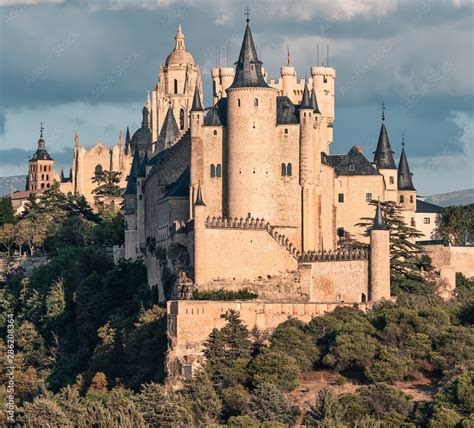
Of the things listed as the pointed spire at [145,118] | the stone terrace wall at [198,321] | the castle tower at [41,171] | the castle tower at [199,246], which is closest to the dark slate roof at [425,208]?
the castle tower at [199,246]

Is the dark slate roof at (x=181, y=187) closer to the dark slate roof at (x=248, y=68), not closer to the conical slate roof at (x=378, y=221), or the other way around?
the dark slate roof at (x=248, y=68)

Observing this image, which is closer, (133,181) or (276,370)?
(276,370)

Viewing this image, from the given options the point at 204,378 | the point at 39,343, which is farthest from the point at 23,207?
the point at 204,378

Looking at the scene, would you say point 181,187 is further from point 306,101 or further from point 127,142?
point 127,142

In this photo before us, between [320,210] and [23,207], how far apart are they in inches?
2007

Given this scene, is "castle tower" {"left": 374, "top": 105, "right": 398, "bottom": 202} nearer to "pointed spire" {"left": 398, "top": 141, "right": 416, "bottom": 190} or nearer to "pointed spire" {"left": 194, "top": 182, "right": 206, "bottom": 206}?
"pointed spire" {"left": 398, "top": 141, "right": 416, "bottom": 190}

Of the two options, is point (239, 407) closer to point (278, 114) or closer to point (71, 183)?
point (278, 114)

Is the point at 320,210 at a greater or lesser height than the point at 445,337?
greater

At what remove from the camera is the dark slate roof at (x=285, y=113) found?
3342 inches

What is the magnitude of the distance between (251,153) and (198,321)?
1078 centimetres

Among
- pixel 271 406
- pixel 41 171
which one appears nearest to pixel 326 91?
pixel 271 406

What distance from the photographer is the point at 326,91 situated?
99.4 metres

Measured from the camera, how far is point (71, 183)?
13900 cm

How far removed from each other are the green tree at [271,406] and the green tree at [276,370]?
3.10ft
